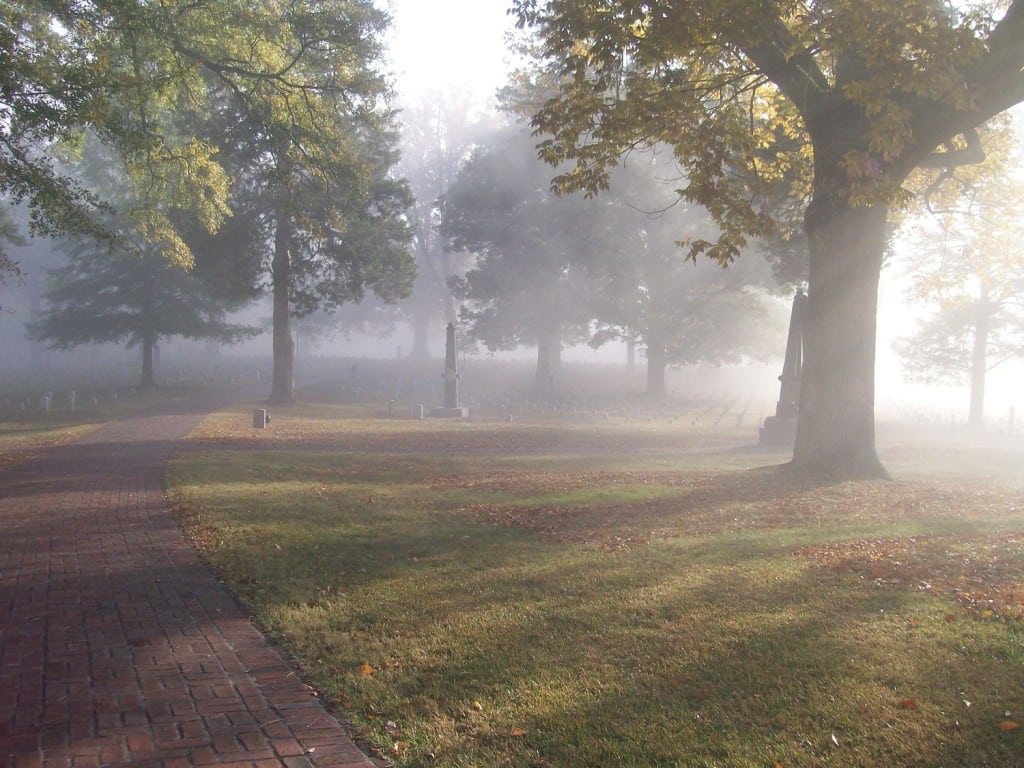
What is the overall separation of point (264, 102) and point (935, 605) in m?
16.7

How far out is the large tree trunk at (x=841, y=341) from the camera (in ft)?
42.1

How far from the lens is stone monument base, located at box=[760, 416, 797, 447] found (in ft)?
73.7

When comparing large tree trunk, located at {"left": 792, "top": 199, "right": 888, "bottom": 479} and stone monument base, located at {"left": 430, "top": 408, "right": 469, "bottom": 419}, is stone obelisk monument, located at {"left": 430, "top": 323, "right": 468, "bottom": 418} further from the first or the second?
large tree trunk, located at {"left": 792, "top": 199, "right": 888, "bottom": 479}

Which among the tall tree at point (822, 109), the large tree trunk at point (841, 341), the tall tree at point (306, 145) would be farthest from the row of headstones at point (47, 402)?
the large tree trunk at point (841, 341)

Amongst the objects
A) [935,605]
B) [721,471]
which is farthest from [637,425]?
[935,605]

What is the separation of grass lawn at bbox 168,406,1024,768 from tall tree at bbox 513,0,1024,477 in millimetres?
2286

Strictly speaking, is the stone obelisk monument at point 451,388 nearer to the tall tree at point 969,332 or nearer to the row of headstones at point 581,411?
the row of headstones at point 581,411

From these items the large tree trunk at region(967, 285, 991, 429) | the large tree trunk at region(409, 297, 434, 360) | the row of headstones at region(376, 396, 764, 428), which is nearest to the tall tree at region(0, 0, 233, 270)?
the row of headstones at region(376, 396, 764, 428)

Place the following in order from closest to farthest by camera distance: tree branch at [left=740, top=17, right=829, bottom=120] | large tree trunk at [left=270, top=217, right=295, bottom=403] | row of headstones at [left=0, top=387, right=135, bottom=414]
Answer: tree branch at [left=740, top=17, right=829, bottom=120], row of headstones at [left=0, top=387, right=135, bottom=414], large tree trunk at [left=270, top=217, right=295, bottom=403]

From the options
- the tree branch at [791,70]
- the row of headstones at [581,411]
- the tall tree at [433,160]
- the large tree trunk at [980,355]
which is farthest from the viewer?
the tall tree at [433,160]

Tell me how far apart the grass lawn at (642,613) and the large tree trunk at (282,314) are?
18.4 metres

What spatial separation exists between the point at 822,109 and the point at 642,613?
9.30 metres

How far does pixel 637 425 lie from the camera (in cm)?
3002

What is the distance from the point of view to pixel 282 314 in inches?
1214
